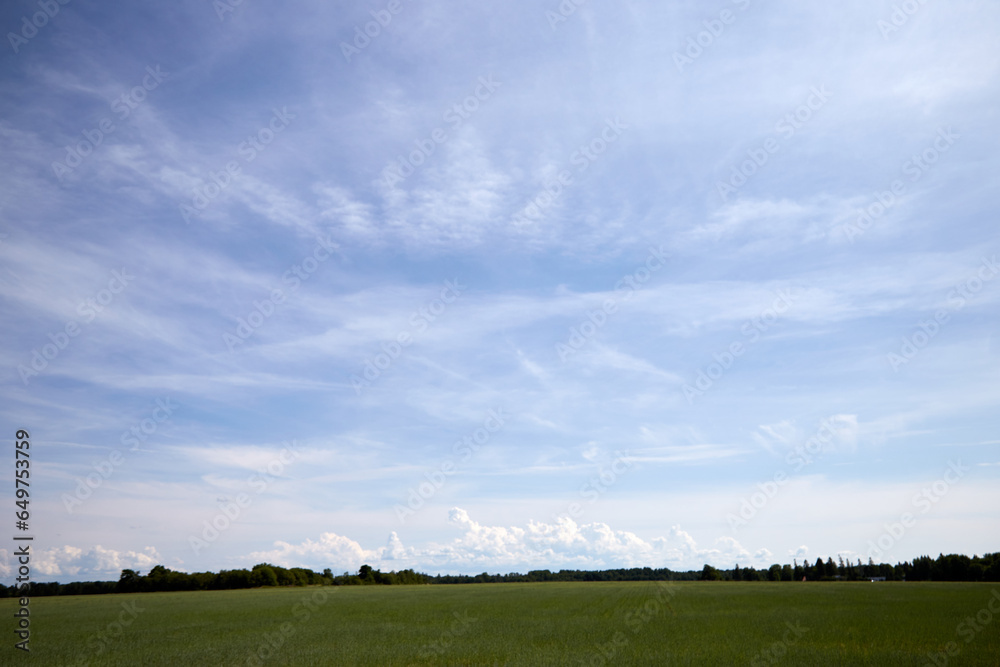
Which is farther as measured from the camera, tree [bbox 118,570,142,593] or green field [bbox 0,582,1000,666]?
tree [bbox 118,570,142,593]

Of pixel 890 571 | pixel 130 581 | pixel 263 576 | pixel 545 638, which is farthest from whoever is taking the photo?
pixel 890 571

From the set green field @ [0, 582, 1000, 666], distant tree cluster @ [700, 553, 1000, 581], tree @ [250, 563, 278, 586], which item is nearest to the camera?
green field @ [0, 582, 1000, 666]

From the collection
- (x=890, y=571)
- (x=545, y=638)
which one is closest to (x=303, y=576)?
(x=545, y=638)

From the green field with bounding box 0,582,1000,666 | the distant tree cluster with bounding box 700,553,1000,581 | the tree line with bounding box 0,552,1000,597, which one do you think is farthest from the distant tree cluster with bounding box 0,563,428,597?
the distant tree cluster with bounding box 700,553,1000,581

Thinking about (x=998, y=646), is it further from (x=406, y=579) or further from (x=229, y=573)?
(x=406, y=579)

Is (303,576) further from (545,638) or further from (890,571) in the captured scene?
(890,571)

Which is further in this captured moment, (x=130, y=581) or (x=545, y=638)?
(x=130, y=581)

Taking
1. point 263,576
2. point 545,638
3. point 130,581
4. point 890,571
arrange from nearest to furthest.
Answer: point 545,638, point 130,581, point 263,576, point 890,571

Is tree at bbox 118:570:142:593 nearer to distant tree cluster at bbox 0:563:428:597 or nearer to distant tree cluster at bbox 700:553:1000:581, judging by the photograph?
distant tree cluster at bbox 0:563:428:597

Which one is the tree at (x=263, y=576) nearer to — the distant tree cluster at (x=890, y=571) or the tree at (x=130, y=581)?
the tree at (x=130, y=581)

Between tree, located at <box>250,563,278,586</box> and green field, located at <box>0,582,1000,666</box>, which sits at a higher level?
green field, located at <box>0,582,1000,666</box>

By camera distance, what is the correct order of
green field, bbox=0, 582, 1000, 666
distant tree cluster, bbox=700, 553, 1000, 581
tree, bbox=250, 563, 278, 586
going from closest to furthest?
green field, bbox=0, 582, 1000, 666 → distant tree cluster, bbox=700, 553, 1000, 581 → tree, bbox=250, 563, 278, 586

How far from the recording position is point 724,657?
839 inches

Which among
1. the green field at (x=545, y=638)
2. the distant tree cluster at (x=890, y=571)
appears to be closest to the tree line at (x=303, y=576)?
the distant tree cluster at (x=890, y=571)
